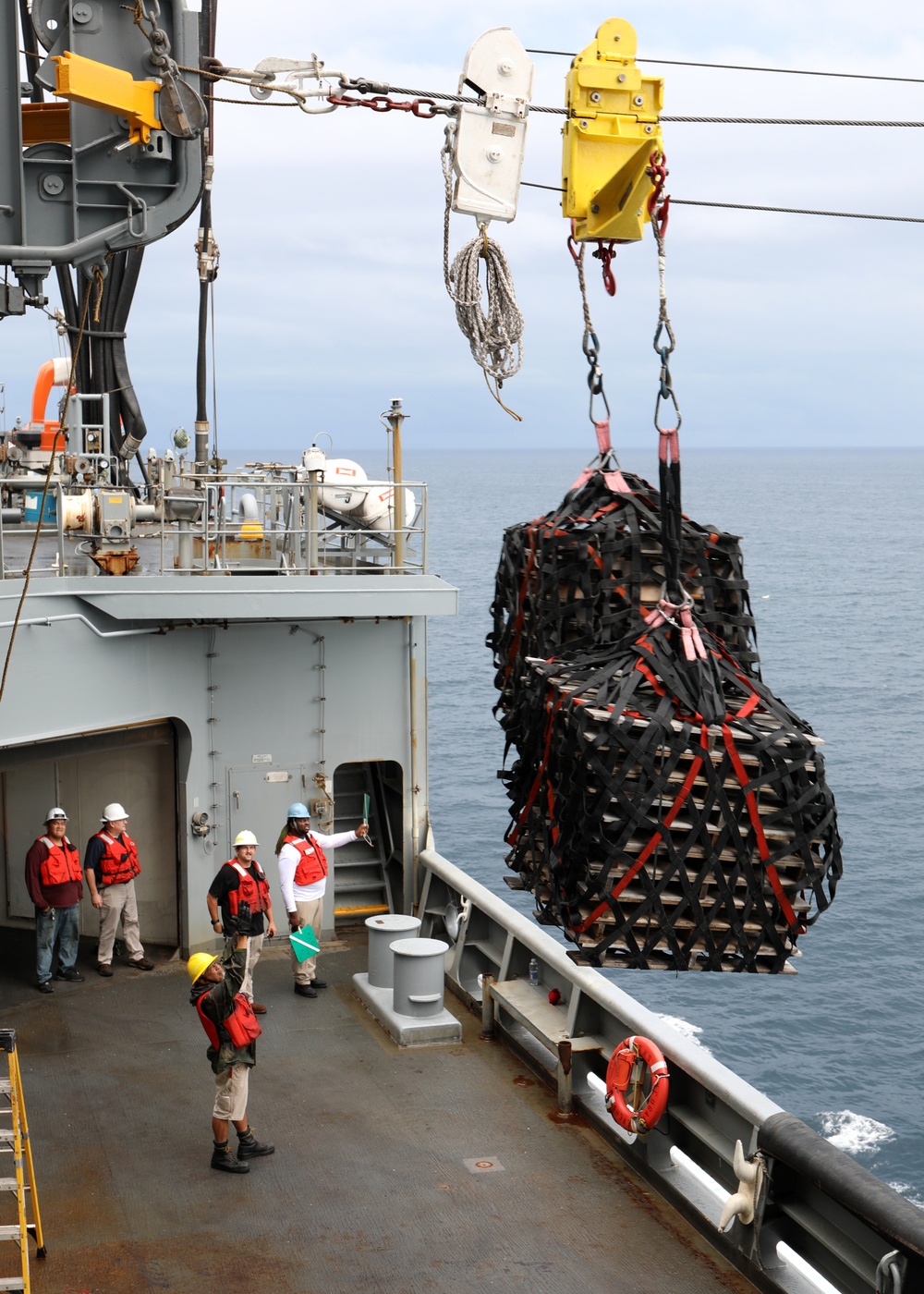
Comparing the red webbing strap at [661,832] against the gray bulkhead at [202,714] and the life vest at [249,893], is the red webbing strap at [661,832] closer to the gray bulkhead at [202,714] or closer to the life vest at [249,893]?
the life vest at [249,893]

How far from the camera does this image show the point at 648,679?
5.88 m

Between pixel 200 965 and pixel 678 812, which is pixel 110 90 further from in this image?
pixel 678 812

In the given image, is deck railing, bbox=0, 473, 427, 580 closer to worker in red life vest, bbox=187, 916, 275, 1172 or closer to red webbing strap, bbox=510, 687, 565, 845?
worker in red life vest, bbox=187, 916, 275, 1172

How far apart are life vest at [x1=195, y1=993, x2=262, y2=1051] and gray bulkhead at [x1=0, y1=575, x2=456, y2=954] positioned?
10.4 feet

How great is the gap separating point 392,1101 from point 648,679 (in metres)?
4.85

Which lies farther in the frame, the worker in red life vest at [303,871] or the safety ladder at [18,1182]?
the worker in red life vest at [303,871]

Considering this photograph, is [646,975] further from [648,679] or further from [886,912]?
[648,679]

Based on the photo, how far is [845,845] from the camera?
3216cm

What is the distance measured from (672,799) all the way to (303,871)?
20.0ft

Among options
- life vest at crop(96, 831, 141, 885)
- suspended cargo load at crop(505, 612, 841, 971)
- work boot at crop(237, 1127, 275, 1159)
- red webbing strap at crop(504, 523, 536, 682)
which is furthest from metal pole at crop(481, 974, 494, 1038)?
suspended cargo load at crop(505, 612, 841, 971)

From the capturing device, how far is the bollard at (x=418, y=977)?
10438 mm

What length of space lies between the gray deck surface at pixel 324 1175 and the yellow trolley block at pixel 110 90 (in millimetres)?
6612

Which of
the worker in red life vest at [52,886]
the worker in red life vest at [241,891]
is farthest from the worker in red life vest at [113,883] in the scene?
the worker in red life vest at [241,891]

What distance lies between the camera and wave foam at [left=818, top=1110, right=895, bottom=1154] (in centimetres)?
1883
